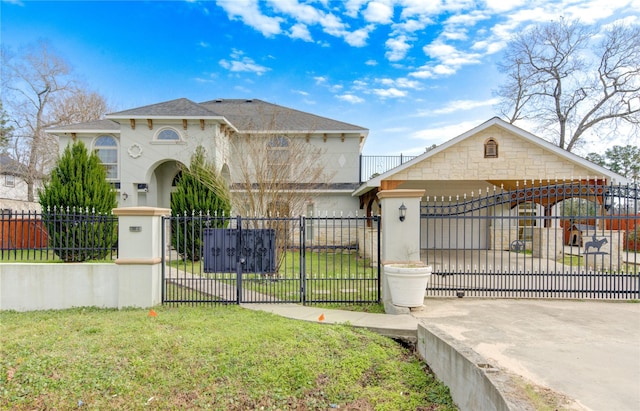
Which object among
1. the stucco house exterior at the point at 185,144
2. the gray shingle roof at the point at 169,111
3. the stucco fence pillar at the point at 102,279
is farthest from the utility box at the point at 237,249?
the gray shingle roof at the point at 169,111

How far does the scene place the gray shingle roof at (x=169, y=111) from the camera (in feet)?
50.2

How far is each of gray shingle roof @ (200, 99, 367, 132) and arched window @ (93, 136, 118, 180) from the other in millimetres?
5458

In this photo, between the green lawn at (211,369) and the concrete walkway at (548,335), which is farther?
the green lawn at (211,369)

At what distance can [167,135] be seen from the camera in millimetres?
15938

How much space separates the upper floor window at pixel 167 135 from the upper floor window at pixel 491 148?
41.8 feet

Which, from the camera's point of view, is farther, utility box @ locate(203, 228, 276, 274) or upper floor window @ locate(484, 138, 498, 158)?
upper floor window @ locate(484, 138, 498, 158)

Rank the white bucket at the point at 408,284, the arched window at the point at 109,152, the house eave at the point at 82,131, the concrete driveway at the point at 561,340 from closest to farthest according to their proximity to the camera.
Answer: the concrete driveway at the point at 561,340
the white bucket at the point at 408,284
the house eave at the point at 82,131
the arched window at the point at 109,152

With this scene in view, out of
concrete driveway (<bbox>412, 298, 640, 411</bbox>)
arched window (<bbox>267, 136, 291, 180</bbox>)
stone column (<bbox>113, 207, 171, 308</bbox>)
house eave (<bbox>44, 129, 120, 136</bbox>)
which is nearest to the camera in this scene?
concrete driveway (<bbox>412, 298, 640, 411</bbox>)

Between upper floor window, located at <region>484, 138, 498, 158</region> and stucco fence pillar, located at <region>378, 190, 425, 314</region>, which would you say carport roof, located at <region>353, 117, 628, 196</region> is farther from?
stucco fence pillar, located at <region>378, 190, 425, 314</region>

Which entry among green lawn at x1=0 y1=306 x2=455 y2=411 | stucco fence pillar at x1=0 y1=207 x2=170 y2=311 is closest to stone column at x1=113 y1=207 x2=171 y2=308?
stucco fence pillar at x1=0 y1=207 x2=170 y2=311

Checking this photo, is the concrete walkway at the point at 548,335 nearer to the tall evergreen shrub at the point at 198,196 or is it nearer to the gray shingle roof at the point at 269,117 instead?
the tall evergreen shrub at the point at 198,196

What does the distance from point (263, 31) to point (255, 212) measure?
8.34 metres

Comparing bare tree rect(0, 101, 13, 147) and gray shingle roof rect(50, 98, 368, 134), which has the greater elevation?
bare tree rect(0, 101, 13, 147)

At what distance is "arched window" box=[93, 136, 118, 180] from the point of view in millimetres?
17016
